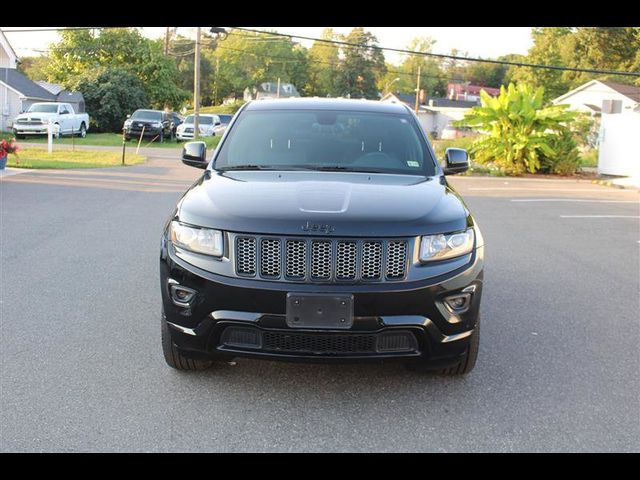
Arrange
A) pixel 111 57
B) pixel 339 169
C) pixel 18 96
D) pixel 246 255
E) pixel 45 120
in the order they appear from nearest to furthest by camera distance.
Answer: pixel 246 255 → pixel 339 169 → pixel 45 120 → pixel 18 96 → pixel 111 57

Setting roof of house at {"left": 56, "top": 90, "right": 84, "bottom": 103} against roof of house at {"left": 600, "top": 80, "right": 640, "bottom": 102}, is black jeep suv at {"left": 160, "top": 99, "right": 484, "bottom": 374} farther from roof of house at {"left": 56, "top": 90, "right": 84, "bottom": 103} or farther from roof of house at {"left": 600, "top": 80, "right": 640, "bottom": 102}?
roof of house at {"left": 600, "top": 80, "right": 640, "bottom": 102}

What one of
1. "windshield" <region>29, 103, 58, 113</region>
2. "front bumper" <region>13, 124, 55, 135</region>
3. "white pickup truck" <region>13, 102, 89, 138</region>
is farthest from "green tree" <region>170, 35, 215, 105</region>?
"front bumper" <region>13, 124, 55, 135</region>

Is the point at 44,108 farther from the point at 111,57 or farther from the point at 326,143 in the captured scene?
the point at 326,143

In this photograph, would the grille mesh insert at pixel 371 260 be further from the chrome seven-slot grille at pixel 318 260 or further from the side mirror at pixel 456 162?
the side mirror at pixel 456 162

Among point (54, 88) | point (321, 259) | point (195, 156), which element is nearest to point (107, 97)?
point (54, 88)

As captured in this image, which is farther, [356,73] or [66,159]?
[356,73]

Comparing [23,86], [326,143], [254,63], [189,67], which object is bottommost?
[326,143]

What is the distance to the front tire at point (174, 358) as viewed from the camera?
425 cm

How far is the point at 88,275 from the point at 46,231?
2908 millimetres

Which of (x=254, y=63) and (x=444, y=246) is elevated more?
(x=254, y=63)

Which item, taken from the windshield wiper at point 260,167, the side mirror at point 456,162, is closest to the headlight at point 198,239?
the windshield wiper at point 260,167

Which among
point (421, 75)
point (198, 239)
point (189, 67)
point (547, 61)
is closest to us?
point (198, 239)

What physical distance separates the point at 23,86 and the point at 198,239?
1768 inches

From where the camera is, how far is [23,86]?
145 feet
